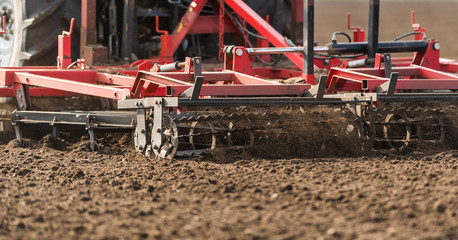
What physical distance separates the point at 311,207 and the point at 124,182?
3.49ft

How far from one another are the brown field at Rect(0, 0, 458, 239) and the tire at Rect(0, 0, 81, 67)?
231 cm

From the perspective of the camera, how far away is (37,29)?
7.04 meters

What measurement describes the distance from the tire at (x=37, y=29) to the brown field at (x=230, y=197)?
2.31 meters

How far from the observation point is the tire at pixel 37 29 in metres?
6.96

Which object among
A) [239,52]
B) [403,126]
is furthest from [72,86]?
[403,126]

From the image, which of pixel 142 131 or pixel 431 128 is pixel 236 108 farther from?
pixel 431 128

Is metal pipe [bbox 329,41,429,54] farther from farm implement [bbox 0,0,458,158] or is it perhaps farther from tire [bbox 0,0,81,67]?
tire [bbox 0,0,81,67]

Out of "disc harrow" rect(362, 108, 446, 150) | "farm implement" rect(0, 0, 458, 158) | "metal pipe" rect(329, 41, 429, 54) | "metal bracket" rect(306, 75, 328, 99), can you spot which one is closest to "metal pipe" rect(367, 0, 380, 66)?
"metal pipe" rect(329, 41, 429, 54)

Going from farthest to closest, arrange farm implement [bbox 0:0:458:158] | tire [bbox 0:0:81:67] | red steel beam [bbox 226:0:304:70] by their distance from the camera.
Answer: tire [bbox 0:0:81:67] → red steel beam [bbox 226:0:304:70] → farm implement [bbox 0:0:458:158]

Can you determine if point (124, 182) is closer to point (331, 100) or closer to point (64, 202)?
point (64, 202)

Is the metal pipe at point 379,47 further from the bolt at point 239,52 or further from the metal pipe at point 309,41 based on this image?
the bolt at point 239,52

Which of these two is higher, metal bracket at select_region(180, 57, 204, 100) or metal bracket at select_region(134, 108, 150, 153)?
metal bracket at select_region(180, 57, 204, 100)

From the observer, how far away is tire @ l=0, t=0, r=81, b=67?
22.9 feet

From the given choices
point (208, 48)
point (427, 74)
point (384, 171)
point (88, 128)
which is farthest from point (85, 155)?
point (208, 48)
